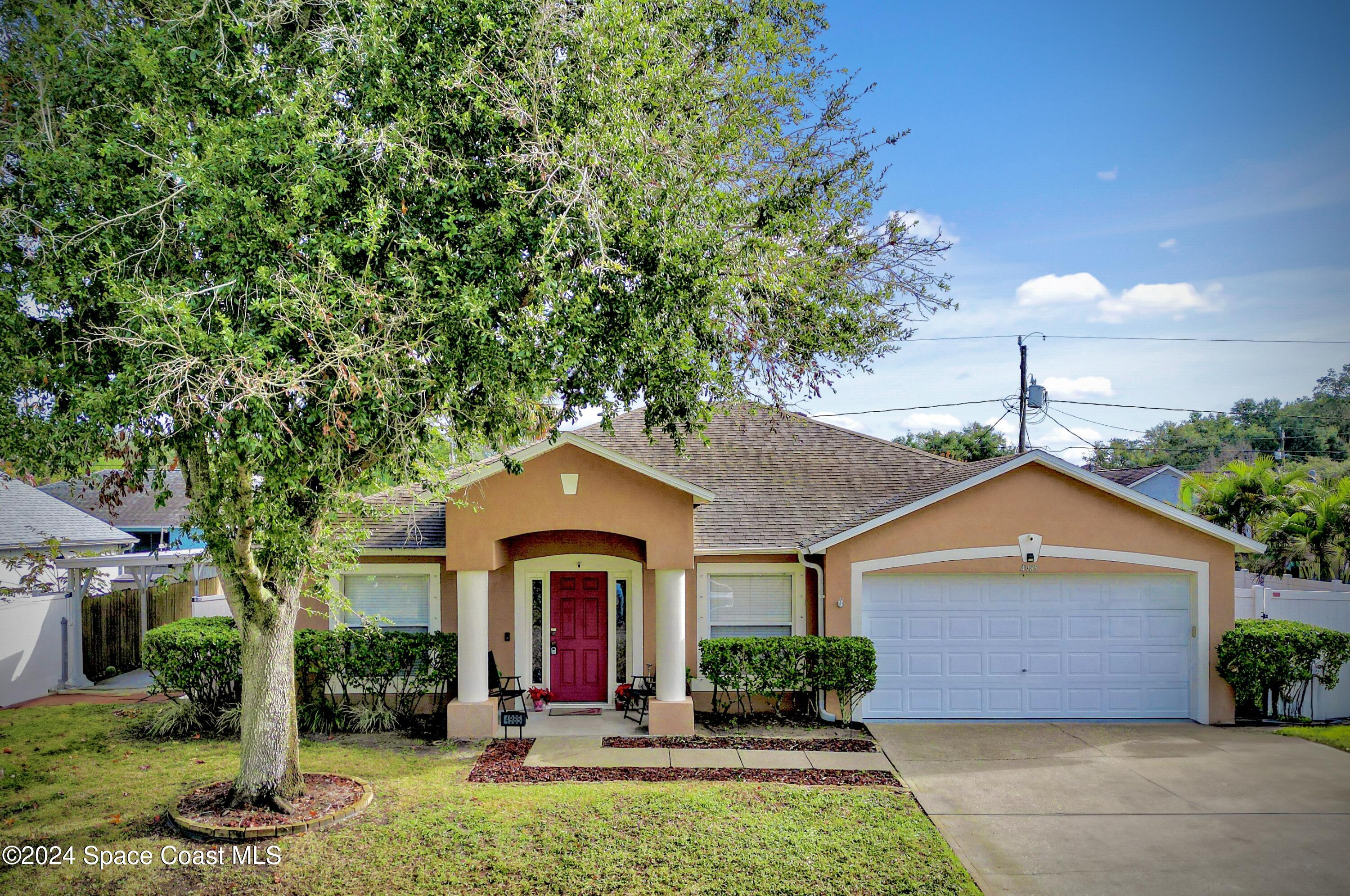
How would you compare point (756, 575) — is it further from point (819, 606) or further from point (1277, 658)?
point (1277, 658)

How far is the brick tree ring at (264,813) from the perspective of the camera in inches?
316

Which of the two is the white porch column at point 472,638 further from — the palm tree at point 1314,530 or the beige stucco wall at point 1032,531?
the palm tree at point 1314,530

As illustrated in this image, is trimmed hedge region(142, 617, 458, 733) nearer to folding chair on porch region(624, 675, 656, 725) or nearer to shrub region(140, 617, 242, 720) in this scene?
shrub region(140, 617, 242, 720)

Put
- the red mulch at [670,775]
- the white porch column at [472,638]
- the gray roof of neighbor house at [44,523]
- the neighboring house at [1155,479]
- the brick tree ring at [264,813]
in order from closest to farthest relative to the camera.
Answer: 1. the brick tree ring at [264,813]
2. the red mulch at [670,775]
3. the white porch column at [472,638]
4. the gray roof of neighbor house at [44,523]
5. the neighboring house at [1155,479]

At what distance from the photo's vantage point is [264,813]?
8422 millimetres

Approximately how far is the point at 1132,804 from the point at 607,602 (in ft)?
27.1

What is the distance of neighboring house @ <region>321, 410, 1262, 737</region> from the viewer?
485 inches

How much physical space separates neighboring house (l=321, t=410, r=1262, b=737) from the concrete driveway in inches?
32.3

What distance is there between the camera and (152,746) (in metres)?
11.4

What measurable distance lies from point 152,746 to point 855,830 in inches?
390

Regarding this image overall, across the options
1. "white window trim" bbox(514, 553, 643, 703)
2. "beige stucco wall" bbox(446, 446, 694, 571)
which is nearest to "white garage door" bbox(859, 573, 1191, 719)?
"beige stucco wall" bbox(446, 446, 694, 571)

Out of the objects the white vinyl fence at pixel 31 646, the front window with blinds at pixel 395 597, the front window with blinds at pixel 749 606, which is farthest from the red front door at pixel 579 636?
the white vinyl fence at pixel 31 646

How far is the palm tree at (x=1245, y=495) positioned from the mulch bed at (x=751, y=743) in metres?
14.3

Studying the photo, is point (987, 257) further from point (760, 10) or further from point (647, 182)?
point (647, 182)
